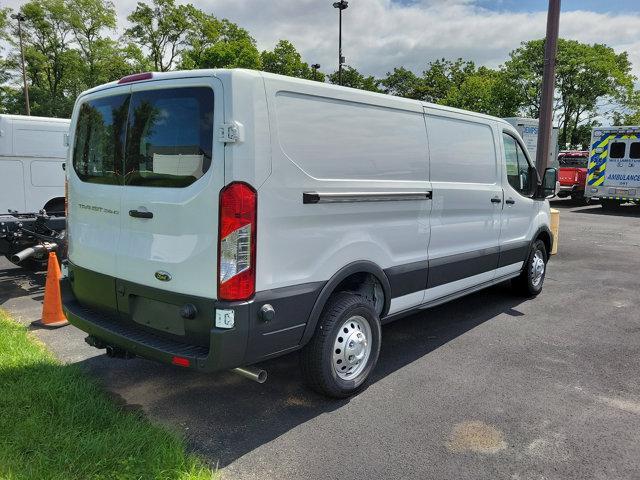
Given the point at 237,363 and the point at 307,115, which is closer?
the point at 237,363

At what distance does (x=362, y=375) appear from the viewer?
3850mm

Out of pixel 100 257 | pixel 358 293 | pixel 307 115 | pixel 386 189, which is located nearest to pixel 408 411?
pixel 358 293

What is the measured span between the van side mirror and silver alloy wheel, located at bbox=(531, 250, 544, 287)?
79cm

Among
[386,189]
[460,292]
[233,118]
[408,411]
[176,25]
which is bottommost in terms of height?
[408,411]

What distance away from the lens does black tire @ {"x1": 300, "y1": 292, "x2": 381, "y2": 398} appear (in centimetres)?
346

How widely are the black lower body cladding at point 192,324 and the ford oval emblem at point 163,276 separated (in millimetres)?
76

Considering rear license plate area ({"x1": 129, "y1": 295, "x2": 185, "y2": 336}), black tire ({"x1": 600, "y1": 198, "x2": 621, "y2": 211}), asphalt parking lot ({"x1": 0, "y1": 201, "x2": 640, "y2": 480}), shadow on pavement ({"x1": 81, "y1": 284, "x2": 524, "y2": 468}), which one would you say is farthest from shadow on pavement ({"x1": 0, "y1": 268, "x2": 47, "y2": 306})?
black tire ({"x1": 600, "y1": 198, "x2": 621, "y2": 211})

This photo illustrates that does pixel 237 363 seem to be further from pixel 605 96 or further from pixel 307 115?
pixel 605 96

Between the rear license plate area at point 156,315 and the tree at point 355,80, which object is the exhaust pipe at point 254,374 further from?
the tree at point 355,80

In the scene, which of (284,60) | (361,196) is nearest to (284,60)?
(284,60)

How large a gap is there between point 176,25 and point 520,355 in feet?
125

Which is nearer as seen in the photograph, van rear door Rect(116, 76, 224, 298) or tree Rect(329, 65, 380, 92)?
van rear door Rect(116, 76, 224, 298)

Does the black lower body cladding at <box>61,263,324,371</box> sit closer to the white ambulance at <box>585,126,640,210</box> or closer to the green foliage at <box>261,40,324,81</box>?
the white ambulance at <box>585,126,640,210</box>

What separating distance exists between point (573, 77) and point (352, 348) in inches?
1515
